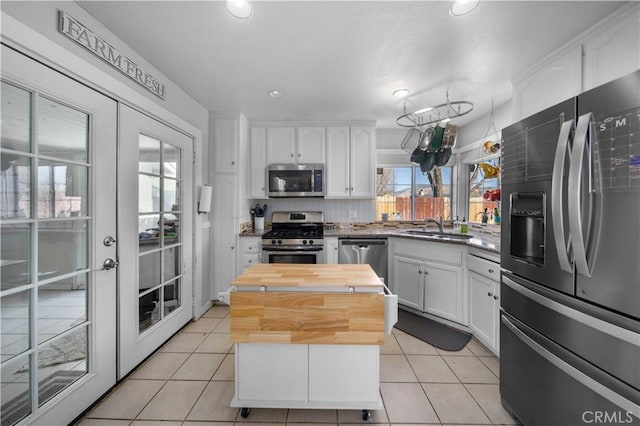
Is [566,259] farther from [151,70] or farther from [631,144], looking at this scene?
[151,70]

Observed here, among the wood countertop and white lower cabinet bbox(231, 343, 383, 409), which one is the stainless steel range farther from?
white lower cabinet bbox(231, 343, 383, 409)

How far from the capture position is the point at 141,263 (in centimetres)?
207

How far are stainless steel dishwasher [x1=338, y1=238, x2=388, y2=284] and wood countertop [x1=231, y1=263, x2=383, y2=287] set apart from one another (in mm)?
1471

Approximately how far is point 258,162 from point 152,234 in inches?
69.3

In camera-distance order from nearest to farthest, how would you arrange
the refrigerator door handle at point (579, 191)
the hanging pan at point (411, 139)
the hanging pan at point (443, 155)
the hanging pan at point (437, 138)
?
the refrigerator door handle at point (579, 191)
the hanging pan at point (437, 138)
the hanging pan at point (443, 155)
the hanging pan at point (411, 139)

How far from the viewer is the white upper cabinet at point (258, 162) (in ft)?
11.8

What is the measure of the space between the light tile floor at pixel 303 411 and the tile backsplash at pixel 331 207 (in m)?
1.94

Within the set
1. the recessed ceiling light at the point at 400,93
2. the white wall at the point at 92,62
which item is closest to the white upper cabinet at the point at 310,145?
the recessed ceiling light at the point at 400,93

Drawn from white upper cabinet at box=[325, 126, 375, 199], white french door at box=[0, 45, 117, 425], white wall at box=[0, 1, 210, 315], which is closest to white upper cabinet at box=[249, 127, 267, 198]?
white wall at box=[0, 1, 210, 315]

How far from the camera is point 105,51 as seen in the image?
168 centimetres

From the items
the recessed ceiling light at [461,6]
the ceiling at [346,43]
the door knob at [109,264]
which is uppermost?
the ceiling at [346,43]

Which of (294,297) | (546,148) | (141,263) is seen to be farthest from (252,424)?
(546,148)

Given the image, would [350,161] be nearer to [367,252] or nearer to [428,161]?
[428,161]

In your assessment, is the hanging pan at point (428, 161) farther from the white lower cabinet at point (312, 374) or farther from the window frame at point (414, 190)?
the white lower cabinet at point (312, 374)
